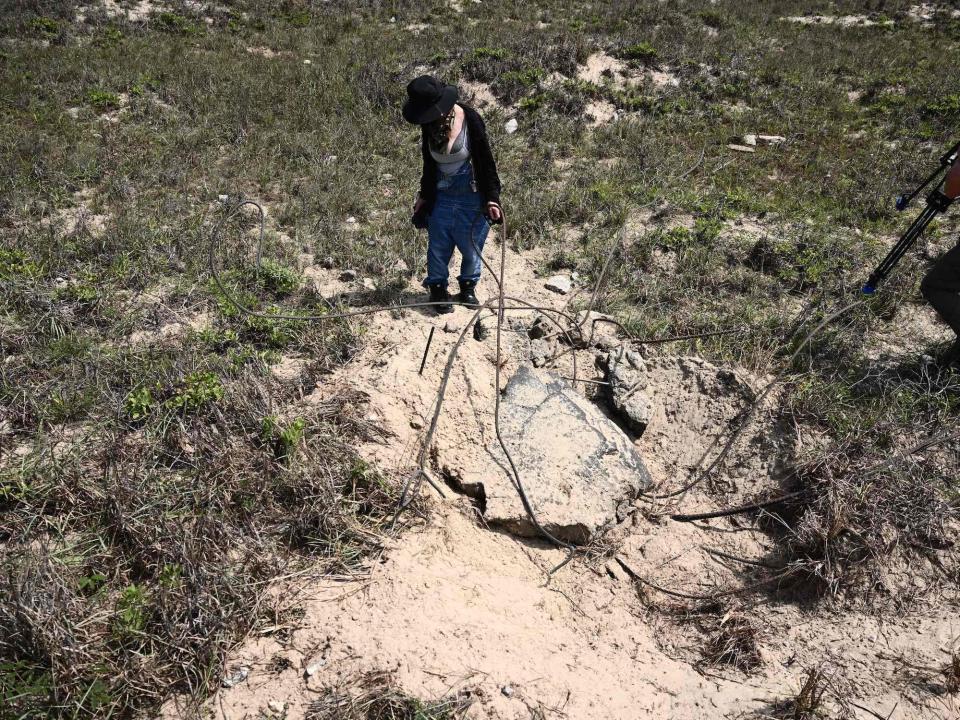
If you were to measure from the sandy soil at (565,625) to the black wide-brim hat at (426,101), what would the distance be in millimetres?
1714

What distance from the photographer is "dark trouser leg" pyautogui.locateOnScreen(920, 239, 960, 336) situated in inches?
159

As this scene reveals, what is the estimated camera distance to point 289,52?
11.4 meters

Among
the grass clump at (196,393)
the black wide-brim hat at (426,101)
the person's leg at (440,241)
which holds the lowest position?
the grass clump at (196,393)

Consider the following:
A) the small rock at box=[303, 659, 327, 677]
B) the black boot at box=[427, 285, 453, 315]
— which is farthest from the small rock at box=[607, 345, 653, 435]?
the small rock at box=[303, 659, 327, 677]

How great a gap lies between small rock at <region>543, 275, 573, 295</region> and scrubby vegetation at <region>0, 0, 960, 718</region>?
0.34 m

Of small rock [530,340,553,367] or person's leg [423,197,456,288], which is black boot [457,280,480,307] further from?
small rock [530,340,553,367]

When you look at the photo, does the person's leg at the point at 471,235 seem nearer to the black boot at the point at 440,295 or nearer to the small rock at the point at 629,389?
the black boot at the point at 440,295

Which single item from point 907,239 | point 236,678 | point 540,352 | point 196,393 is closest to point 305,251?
point 196,393

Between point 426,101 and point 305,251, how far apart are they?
2.67 meters

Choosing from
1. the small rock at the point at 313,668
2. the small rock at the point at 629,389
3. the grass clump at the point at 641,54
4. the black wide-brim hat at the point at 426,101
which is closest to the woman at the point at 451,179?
the black wide-brim hat at the point at 426,101

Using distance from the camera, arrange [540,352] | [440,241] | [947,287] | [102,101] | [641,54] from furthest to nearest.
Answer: [641,54]
[102,101]
[440,241]
[540,352]
[947,287]

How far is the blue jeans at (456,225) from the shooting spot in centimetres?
428

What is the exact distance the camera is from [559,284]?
560 cm

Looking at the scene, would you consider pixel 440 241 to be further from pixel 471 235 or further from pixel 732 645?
pixel 732 645
